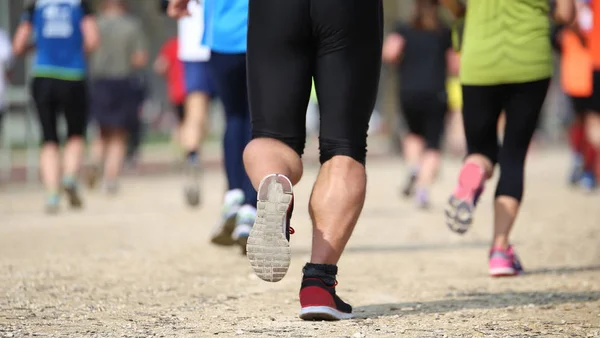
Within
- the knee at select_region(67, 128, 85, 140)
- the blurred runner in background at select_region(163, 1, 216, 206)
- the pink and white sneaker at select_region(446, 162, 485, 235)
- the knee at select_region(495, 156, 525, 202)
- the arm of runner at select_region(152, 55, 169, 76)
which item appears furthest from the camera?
the arm of runner at select_region(152, 55, 169, 76)

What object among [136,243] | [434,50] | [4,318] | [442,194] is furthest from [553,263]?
[442,194]

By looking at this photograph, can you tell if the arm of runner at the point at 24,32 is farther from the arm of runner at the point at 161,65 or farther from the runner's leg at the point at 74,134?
the arm of runner at the point at 161,65

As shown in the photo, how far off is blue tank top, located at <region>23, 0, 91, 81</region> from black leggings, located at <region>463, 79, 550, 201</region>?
5291mm

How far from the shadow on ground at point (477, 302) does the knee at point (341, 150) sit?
0.58 metres

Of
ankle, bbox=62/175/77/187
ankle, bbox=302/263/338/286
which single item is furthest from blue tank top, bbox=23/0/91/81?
ankle, bbox=302/263/338/286

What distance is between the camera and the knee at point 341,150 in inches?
165

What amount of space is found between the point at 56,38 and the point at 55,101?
1.77 feet

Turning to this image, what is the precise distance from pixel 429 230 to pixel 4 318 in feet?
16.1

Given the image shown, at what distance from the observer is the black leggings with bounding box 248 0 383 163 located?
163 inches

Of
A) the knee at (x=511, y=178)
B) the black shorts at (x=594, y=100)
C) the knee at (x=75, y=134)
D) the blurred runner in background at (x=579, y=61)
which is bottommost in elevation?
the knee at (x=511, y=178)

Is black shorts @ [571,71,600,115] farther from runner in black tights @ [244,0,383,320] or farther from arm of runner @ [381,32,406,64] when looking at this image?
runner in black tights @ [244,0,383,320]

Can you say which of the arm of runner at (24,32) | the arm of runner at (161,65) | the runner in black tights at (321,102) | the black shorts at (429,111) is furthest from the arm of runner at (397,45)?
the runner in black tights at (321,102)

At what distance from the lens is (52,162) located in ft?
33.9

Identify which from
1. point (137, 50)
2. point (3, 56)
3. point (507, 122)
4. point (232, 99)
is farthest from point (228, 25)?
point (3, 56)
